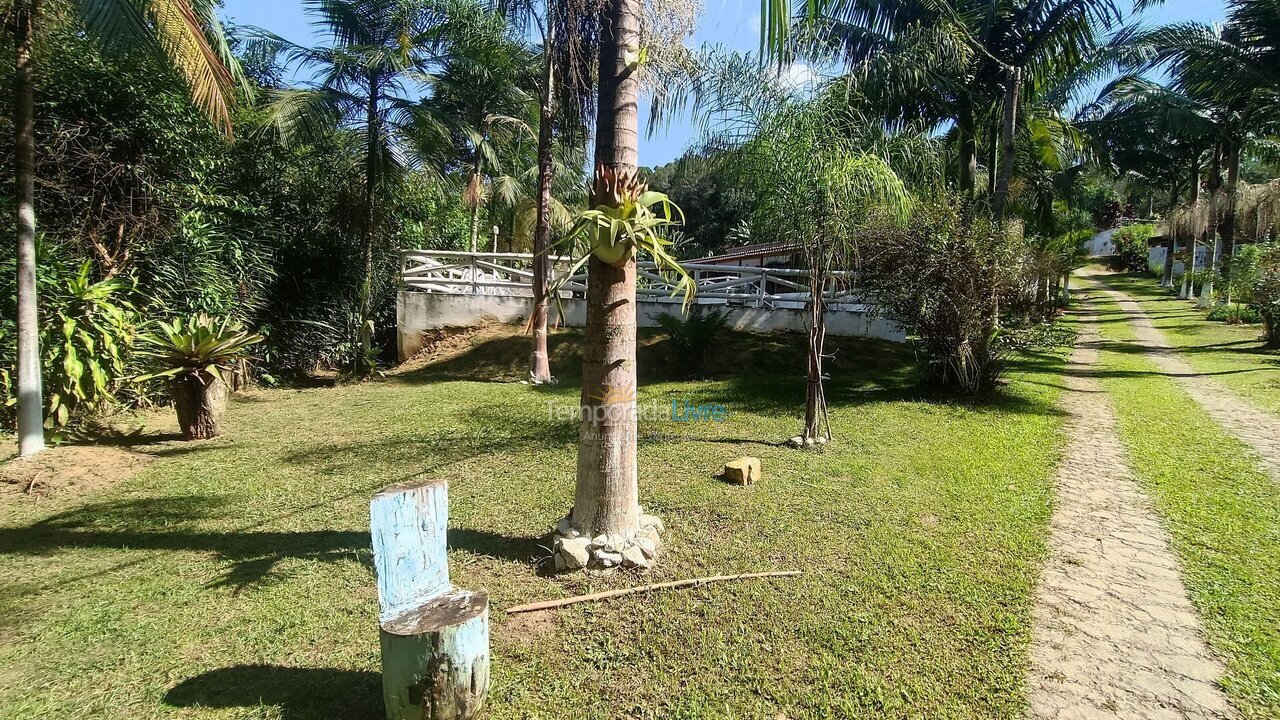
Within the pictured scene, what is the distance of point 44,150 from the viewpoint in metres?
6.97

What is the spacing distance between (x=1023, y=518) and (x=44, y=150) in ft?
36.7

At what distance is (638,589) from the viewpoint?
3275 mm

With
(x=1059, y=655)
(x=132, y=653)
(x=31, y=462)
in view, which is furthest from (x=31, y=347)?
(x=1059, y=655)

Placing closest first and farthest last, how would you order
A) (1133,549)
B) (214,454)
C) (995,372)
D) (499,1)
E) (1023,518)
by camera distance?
(1133,549) → (1023,518) → (214,454) → (499,1) → (995,372)

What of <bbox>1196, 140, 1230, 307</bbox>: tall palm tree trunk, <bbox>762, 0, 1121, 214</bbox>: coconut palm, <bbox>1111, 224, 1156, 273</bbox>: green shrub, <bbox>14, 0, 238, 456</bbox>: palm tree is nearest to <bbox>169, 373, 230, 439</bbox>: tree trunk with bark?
<bbox>14, 0, 238, 456</bbox>: palm tree

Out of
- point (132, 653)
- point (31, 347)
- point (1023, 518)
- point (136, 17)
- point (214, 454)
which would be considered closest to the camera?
point (132, 653)

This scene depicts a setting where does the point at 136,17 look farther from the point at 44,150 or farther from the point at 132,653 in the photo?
the point at 132,653

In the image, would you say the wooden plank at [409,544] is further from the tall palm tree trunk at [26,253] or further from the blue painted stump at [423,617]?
the tall palm tree trunk at [26,253]

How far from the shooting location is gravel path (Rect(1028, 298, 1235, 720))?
250 cm

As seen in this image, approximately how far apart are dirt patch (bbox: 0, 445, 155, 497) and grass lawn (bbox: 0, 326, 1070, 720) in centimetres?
15

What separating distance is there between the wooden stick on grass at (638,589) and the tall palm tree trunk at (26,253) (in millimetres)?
5719

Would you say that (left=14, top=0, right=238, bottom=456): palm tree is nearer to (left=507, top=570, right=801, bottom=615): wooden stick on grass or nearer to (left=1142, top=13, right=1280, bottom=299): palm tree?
(left=507, top=570, right=801, bottom=615): wooden stick on grass

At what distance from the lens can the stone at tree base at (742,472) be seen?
4988 millimetres

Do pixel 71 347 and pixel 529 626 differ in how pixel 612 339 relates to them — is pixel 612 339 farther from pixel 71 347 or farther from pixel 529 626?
pixel 71 347
